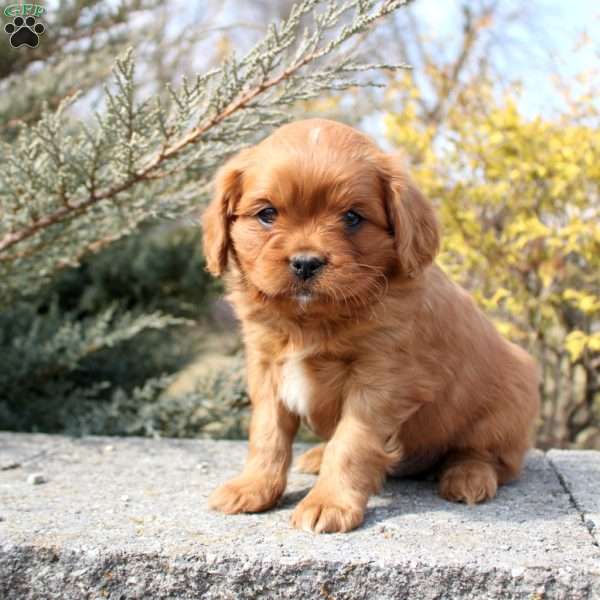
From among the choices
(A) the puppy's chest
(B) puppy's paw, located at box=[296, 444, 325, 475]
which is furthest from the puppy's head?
(B) puppy's paw, located at box=[296, 444, 325, 475]

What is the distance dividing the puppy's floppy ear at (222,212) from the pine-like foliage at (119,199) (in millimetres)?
710

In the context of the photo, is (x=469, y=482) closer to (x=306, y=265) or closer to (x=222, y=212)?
(x=306, y=265)

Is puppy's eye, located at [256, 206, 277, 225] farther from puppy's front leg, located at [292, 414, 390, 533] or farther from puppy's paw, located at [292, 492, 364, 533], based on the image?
puppy's paw, located at [292, 492, 364, 533]

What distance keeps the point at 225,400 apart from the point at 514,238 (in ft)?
7.31

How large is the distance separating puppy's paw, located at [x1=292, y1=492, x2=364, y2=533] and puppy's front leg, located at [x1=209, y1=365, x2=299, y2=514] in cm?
20

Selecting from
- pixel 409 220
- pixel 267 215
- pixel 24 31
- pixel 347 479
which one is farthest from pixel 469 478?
pixel 24 31

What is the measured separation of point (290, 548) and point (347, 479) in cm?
32

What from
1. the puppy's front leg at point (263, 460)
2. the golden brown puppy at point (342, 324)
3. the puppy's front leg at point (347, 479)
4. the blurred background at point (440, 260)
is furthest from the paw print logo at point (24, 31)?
the puppy's front leg at point (347, 479)

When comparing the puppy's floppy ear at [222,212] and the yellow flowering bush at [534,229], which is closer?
the puppy's floppy ear at [222,212]

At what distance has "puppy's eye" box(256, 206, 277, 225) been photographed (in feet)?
8.93

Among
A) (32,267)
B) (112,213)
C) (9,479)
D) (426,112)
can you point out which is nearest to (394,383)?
(9,479)

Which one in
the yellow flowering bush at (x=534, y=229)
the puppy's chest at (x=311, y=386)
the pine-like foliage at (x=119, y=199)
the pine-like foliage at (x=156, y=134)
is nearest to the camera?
the puppy's chest at (x=311, y=386)

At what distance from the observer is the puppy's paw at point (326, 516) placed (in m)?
2.68

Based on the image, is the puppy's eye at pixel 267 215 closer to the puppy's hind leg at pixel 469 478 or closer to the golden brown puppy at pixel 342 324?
the golden brown puppy at pixel 342 324
